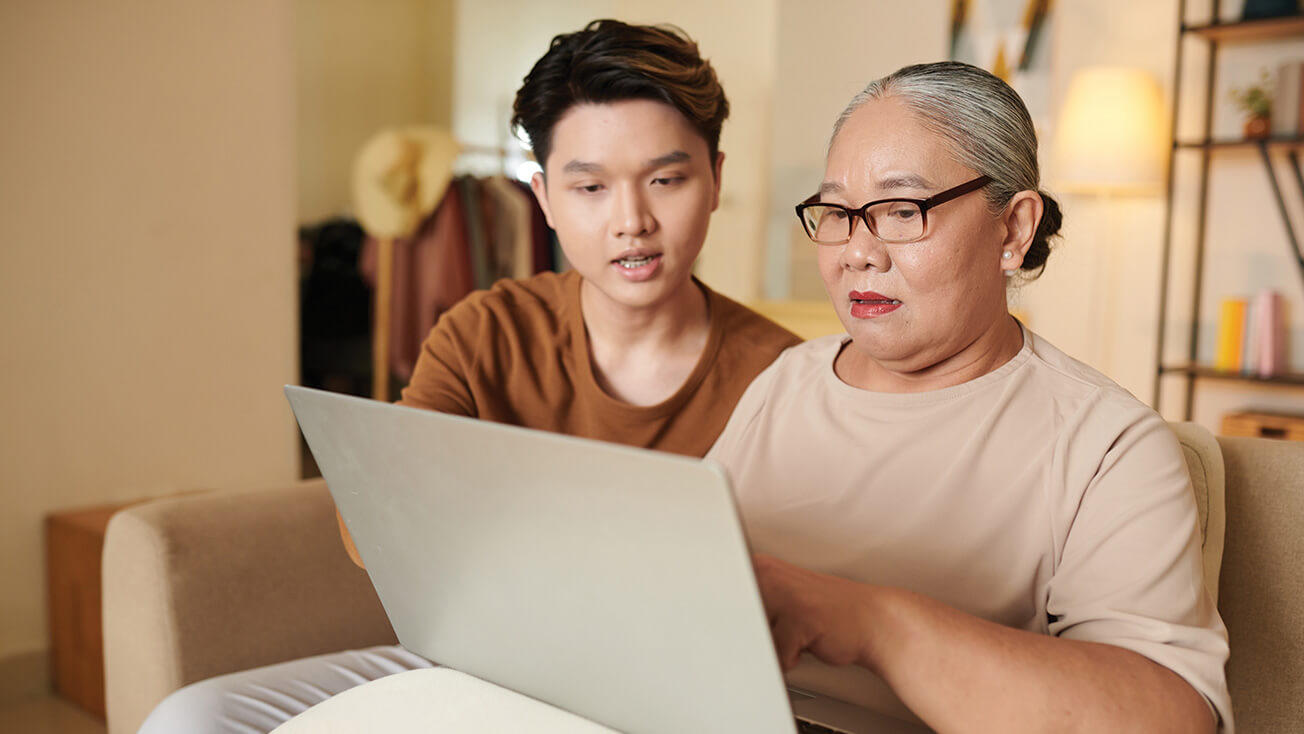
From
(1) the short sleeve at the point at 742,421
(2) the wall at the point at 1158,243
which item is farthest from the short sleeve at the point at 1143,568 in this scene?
(2) the wall at the point at 1158,243

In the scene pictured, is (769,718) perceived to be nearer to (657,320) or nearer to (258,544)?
(657,320)

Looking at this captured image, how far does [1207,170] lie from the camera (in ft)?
10.7

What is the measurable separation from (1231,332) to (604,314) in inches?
99.8

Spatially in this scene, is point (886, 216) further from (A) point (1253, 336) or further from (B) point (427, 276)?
(B) point (427, 276)

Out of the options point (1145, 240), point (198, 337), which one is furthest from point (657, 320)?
point (1145, 240)

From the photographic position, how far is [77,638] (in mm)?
2291

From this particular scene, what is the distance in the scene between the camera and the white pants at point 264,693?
115cm

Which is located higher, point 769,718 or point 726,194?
point 726,194

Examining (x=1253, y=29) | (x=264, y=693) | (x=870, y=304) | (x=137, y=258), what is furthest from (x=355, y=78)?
(x=870, y=304)

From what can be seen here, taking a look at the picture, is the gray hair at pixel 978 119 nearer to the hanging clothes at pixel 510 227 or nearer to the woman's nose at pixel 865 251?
the woman's nose at pixel 865 251

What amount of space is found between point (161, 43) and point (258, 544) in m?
1.62

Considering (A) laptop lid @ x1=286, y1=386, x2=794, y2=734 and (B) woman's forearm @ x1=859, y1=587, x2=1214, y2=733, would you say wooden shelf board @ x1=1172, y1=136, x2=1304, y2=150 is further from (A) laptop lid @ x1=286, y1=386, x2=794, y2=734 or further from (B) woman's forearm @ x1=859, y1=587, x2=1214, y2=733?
(A) laptop lid @ x1=286, y1=386, x2=794, y2=734

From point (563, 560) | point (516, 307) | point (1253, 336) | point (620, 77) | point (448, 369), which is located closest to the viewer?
point (563, 560)

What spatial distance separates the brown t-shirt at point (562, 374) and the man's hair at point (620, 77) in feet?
0.77
